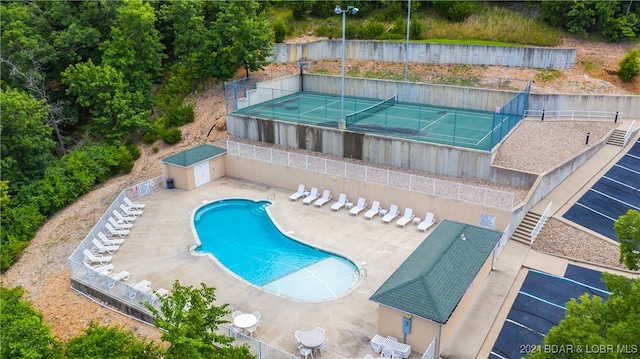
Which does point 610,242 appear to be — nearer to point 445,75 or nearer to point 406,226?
point 406,226

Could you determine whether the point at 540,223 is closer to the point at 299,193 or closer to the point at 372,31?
the point at 299,193

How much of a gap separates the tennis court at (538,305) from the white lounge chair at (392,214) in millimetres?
7095

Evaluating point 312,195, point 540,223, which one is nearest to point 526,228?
point 540,223

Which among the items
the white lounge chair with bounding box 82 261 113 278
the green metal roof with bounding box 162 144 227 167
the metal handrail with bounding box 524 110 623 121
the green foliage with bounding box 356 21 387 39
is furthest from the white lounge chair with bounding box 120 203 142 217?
the green foliage with bounding box 356 21 387 39

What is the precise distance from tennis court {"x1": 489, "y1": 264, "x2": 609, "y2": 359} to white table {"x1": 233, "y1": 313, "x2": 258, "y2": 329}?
7.53 m

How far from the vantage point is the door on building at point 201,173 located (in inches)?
1124

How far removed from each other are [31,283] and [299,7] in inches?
1544

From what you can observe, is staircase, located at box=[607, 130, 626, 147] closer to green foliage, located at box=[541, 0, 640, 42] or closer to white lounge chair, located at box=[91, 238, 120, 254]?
green foliage, located at box=[541, 0, 640, 42]

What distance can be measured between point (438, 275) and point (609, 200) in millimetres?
13198

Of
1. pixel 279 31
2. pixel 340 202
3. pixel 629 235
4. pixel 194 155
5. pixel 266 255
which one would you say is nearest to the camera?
pixel 629 235

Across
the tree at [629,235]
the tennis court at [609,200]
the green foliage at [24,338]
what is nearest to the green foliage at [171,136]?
the green foliage at [24,338]

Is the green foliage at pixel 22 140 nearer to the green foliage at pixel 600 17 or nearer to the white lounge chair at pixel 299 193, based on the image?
the white lounge chair at pixel 299 193

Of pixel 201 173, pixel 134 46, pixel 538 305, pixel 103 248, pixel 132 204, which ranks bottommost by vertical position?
pixel 538 305

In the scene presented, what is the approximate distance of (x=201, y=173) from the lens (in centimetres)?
2895
